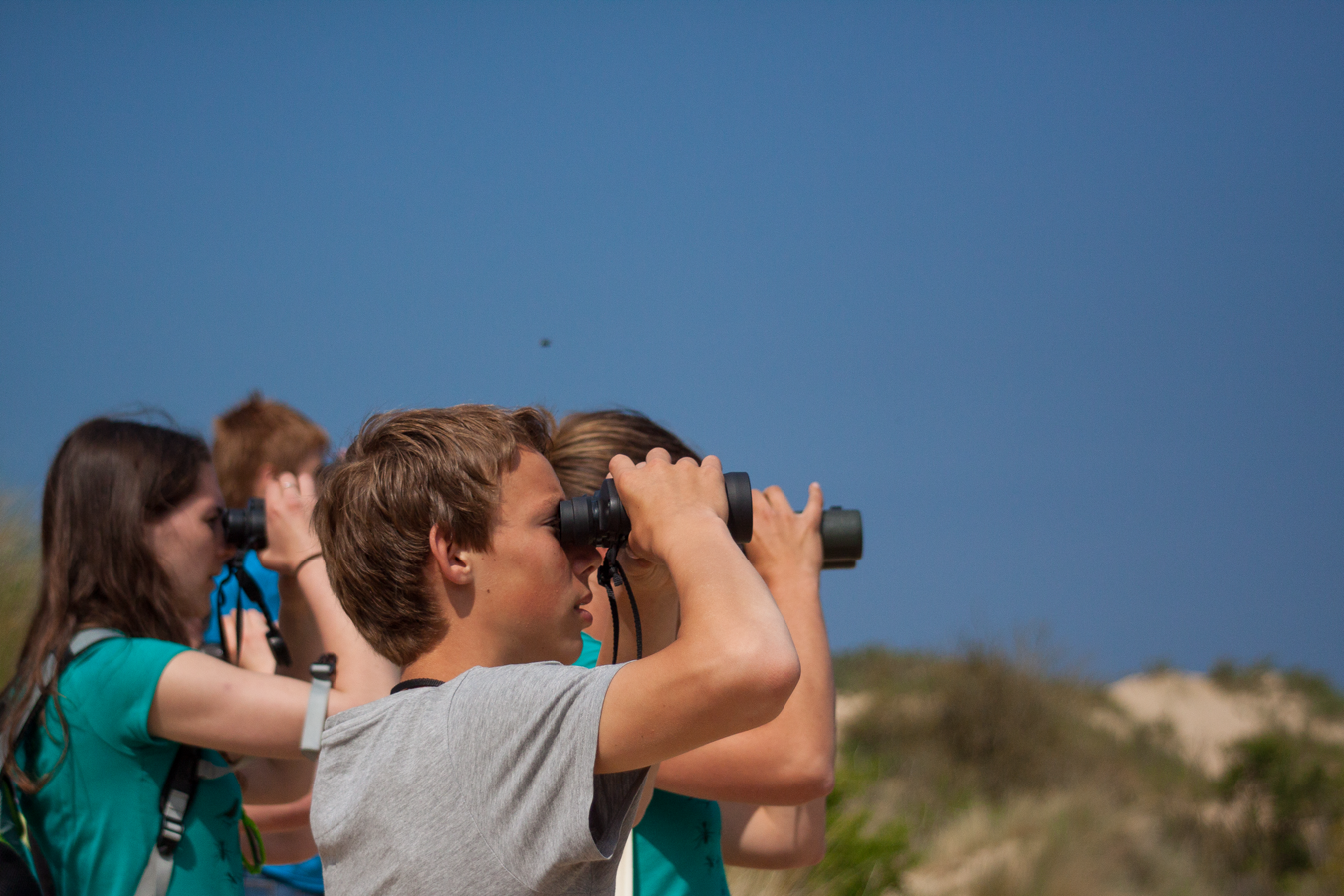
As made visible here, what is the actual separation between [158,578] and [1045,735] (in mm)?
15637

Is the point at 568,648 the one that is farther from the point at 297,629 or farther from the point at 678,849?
the point at 297,629

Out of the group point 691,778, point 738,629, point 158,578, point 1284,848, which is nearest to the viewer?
point 738,629

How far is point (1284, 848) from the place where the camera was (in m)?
12.4

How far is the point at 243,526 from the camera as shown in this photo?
2594 mm

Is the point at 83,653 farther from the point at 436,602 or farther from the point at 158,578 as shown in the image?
the point at 436,602

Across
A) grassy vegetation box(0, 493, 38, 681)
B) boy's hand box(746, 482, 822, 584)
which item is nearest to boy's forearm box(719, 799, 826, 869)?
boy's hand box(746, 482, 822, 584)

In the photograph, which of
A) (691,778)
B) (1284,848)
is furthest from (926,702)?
(691,778)

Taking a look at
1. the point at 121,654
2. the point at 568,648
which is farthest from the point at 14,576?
the point at 568,648

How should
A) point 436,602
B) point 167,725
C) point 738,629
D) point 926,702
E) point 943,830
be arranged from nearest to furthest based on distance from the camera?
point 738,629 → point 436,602 → point 167,725 → point 943,830 → point 926,702

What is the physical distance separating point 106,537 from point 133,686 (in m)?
0.39

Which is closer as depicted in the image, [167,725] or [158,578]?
[167,725]

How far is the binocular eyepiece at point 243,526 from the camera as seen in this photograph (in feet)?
8.48

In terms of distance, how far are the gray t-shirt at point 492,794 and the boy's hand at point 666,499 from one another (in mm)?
191

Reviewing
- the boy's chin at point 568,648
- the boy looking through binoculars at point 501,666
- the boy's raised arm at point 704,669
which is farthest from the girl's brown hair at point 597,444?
the boy's raised arm at point 704,669
